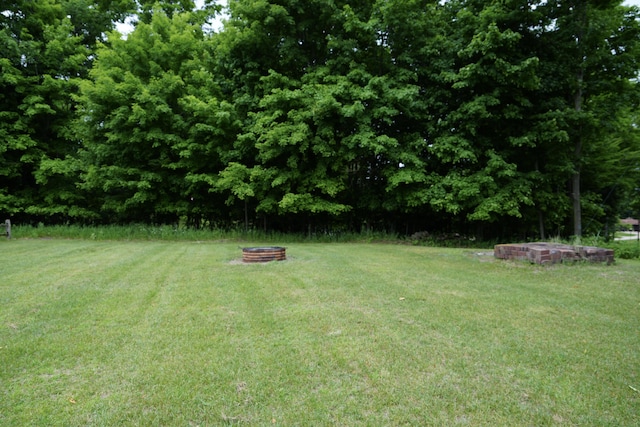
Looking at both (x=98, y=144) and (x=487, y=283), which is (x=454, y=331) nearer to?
(x=487, y=283)

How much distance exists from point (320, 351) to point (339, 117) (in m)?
9.09

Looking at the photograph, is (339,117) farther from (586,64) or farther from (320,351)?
(320,351)

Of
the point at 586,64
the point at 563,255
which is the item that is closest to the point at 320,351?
the point at 563,255

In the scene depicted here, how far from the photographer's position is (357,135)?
33.6ft

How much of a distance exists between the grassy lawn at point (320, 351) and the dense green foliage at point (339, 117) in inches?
244

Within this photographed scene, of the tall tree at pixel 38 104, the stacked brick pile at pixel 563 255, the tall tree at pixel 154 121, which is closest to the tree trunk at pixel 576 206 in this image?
the stacked brick pile at pixel 563 255

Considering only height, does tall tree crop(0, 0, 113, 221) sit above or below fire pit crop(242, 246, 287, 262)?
above

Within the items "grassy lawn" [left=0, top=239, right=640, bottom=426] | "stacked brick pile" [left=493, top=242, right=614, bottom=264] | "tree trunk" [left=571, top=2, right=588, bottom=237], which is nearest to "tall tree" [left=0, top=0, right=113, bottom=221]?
"grassy lawn" [left=0, top=239, right=640, bottom=426]

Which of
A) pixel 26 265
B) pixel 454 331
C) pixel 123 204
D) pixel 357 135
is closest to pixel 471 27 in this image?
pixel 357 135

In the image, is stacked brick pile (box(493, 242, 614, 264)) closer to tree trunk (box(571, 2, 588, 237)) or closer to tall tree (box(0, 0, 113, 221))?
tree trunk (box(571, 2, 588, 237))

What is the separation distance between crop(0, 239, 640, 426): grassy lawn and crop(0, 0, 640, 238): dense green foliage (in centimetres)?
621

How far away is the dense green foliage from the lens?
10086 mm

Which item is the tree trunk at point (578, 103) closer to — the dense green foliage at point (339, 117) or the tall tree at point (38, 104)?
the dense green foliage at point (339, 117)

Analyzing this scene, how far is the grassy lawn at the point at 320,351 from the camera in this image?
1.99 m
